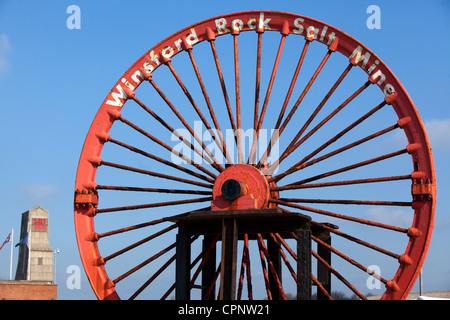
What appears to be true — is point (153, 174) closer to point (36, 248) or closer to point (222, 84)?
point (222, 84)

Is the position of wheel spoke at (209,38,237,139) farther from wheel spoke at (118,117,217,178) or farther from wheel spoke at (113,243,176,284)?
wheel spoke at (113,243,176,284)

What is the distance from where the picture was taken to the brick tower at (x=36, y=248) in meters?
43.3

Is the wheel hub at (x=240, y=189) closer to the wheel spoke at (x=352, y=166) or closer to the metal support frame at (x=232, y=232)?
the metal support frame at (x=232, y=232)

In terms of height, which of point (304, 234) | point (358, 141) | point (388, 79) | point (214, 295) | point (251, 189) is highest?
point (388, 79)

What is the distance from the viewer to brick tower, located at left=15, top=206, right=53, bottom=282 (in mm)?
43344

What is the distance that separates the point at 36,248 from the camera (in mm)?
43562

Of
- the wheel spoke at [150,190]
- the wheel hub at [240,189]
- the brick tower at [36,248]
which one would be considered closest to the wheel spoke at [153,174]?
the wheel spoke at [150,190]

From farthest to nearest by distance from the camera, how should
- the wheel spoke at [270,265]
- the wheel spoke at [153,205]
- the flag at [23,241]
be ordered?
the flag at [23,241] → the wheel spoke at [153,205] → the wheel spoke at [270,265]

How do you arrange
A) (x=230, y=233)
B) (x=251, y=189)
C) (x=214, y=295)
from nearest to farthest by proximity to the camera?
1. (x=230, y=233)
2. (x=251, y=189)
3. (x=214, y=295)

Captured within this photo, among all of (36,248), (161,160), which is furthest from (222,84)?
(36,248)

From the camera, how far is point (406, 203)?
17562mm

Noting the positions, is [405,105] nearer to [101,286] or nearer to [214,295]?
[214,295]
